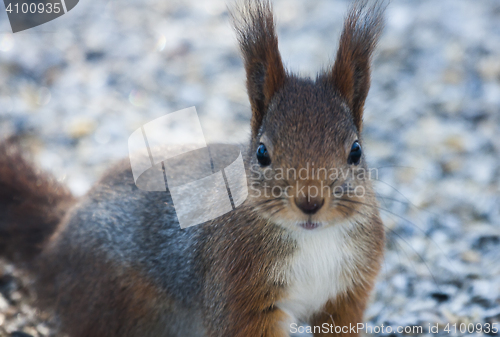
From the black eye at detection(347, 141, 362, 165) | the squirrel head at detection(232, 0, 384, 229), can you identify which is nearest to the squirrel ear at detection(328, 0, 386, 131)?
the squirrel head at detection(232, 0, 384, 229)

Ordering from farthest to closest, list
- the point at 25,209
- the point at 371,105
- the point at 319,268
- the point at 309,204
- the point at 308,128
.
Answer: the point at 371,105, the point at 25,209, the point at 319,268, the point at 308,128, the point at 309,204

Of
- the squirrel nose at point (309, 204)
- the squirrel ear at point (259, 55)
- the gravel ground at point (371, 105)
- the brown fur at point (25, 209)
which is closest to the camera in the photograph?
the squirrel nose at point (309, 204)

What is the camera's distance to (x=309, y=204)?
64.7 inches

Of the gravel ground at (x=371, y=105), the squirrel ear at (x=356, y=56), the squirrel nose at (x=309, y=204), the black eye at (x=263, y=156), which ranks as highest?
the squirrel ear at (x=356, y=56)

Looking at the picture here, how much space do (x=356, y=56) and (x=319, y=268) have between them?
2.52 ft

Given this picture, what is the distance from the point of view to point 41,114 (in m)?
4.14

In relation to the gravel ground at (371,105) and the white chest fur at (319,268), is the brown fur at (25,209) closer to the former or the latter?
the gravel ground at (371,105)

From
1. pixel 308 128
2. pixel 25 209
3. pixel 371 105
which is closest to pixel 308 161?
pixel 308 128

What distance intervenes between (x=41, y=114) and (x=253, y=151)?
2.70 meters

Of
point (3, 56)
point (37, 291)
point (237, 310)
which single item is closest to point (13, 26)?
point (3, 56)

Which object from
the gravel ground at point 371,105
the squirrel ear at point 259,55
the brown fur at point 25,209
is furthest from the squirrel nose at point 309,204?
the brown fur at point 25,209

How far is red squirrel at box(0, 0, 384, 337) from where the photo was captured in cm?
181

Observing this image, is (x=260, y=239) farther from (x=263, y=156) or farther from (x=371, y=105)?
(x=371, y=105)

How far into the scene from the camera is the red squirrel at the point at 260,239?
5.93ft
